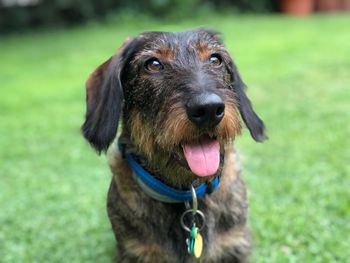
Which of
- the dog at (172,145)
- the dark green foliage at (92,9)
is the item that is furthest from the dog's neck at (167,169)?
the dark green foliage at (92,9)

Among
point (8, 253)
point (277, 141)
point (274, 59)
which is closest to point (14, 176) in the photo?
point (8, 253)

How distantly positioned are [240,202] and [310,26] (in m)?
11.6

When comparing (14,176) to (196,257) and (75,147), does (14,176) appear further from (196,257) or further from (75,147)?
(196,257)

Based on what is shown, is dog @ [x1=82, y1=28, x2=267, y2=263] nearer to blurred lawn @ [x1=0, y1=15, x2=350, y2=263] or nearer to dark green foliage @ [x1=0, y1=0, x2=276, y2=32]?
blurred lawn @ [x1=0, y1=15, x2=350, y2=263]

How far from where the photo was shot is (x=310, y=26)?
14016 millimetres

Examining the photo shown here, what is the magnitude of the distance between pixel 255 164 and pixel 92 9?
14.0 meters

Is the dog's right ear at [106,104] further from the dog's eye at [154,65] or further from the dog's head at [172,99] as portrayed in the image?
the dog's eye at [154,65]

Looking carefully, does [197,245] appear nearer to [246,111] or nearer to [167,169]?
[167,169]

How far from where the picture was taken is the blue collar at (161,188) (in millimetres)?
3064

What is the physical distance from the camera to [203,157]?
2.70 m

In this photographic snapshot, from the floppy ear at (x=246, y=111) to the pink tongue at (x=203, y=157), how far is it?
612 mm

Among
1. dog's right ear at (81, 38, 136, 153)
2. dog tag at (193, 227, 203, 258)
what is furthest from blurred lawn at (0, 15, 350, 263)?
dog's right ear at (81, 38, 136, 153)

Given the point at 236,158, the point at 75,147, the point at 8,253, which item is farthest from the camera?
the point at 75,147

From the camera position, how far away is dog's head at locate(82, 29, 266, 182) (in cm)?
262
